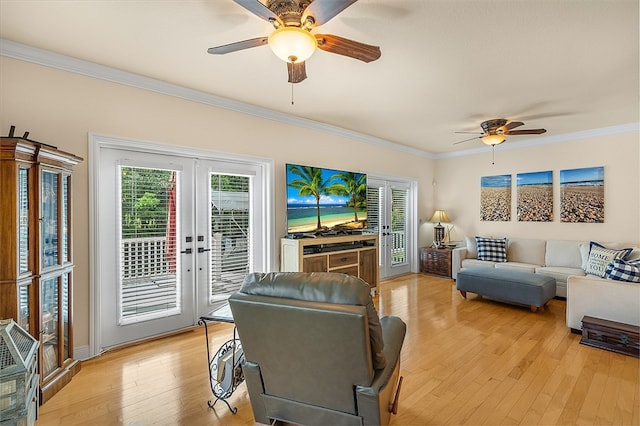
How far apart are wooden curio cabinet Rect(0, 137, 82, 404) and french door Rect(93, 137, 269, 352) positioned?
368mm

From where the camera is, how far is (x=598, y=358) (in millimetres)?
2822

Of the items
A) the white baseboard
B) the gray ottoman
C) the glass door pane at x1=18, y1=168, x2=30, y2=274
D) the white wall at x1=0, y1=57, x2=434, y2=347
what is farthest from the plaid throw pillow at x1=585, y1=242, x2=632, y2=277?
the glass door pane at x1=18, y1=168, x2=30, y2=274

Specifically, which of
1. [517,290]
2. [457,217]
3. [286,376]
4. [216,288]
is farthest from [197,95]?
[457,217]

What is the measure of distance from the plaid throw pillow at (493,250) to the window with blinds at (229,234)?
4.19 meters

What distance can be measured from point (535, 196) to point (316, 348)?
226 inches

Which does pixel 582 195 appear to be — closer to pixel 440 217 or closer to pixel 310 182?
pixel 440 217

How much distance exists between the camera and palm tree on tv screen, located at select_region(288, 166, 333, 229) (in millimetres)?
4266

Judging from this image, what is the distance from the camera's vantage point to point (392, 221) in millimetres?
6297

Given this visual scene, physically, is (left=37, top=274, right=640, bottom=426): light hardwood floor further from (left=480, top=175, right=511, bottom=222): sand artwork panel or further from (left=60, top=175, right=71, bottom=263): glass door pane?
(left=480, top=175, right=511, bottom=222): sand artwork panel

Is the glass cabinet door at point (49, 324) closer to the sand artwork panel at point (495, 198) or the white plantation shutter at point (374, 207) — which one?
the white plantation shutter at point (374, 207)

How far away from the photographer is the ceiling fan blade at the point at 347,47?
78.2 inches

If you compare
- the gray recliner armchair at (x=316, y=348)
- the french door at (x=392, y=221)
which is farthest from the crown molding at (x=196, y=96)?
the gray recliner armchair at (x=316, y=348)

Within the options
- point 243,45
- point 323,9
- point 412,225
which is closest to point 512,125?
point 412,225

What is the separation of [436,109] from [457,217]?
343cm
